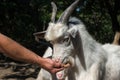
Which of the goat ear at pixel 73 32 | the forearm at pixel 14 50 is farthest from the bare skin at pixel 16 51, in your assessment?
the goat ear at pixel 73 32

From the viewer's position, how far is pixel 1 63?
12102 millimetres

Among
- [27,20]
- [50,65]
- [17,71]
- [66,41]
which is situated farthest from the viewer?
[27,20]

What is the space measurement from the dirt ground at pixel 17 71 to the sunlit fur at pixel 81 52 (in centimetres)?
433

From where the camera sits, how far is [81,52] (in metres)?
5.70

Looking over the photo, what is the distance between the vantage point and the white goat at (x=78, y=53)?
5398mm

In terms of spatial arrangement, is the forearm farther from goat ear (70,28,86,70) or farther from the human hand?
goat ear (70,28,86,70)

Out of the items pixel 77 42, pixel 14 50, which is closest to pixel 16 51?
pixel 14 50

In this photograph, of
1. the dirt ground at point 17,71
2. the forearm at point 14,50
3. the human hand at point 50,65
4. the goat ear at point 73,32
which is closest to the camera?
the forearm at point 14,50

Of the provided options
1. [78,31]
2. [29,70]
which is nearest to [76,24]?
[78,31]

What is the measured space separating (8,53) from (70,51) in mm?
2460

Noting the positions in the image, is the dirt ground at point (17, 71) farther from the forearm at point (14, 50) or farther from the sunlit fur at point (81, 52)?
the forearm at point (14, 50)

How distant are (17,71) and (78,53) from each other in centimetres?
548

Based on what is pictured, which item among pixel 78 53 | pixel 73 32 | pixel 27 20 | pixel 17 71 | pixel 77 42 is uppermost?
pixel 73 32

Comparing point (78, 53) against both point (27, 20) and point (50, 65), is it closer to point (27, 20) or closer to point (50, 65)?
point (50, 65)
